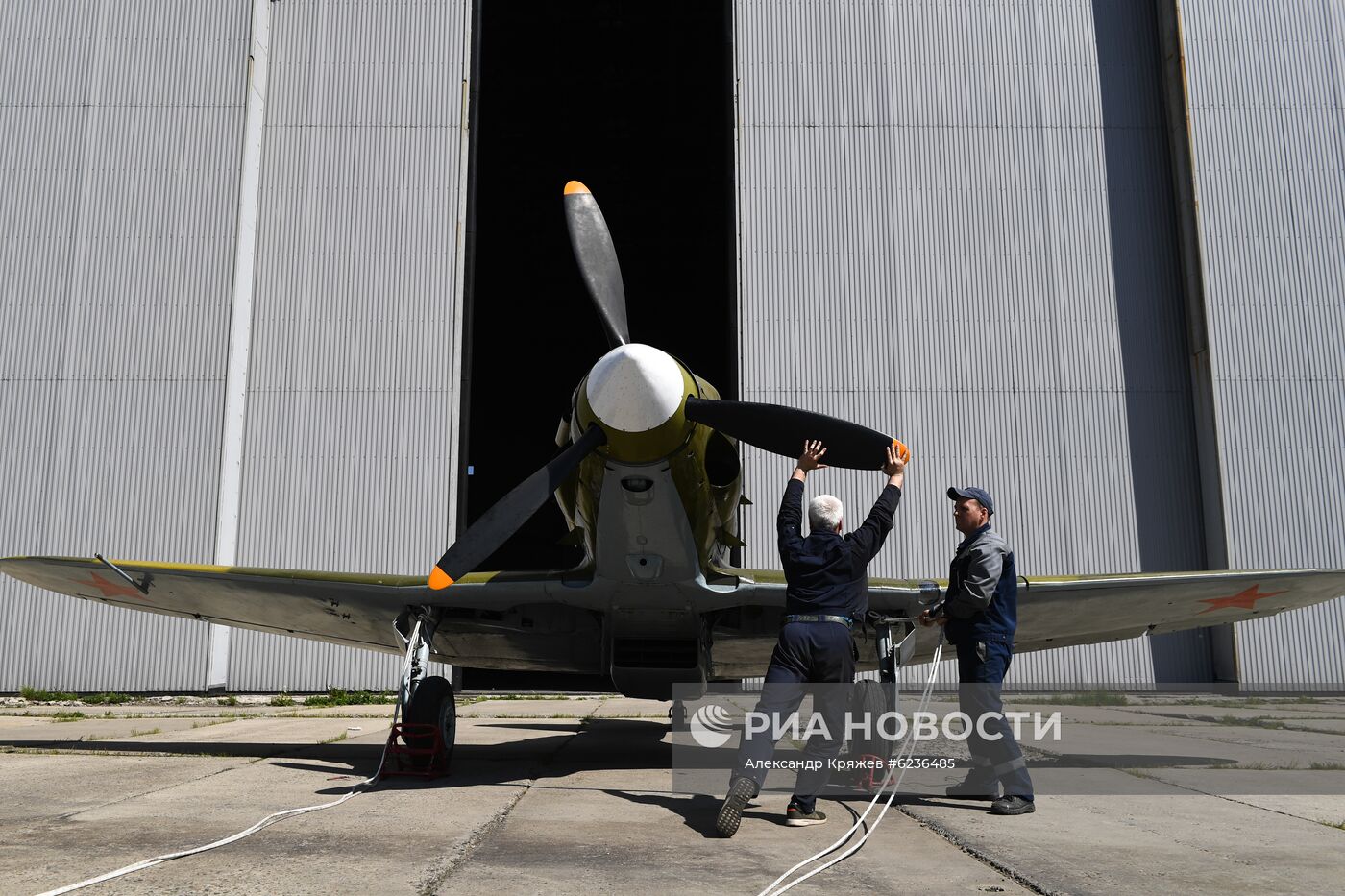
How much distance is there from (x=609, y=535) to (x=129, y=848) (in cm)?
344

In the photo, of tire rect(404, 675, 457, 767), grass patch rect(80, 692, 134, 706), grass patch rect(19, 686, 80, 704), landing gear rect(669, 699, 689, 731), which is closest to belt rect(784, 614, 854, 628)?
tire rect(404, 675, 457, 767)

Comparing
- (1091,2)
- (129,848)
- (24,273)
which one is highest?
(1091,2)

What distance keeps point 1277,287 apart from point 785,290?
956 cm

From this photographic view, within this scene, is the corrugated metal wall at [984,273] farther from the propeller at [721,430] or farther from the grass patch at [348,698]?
the propeller at [721,430]

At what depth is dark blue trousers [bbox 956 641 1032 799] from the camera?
477cm

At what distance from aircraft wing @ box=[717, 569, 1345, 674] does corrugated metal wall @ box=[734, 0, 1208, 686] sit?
24.2ft

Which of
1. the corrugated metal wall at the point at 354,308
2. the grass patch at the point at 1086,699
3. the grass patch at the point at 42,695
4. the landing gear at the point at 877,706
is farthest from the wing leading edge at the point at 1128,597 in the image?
the grass patch at the point at 42,695

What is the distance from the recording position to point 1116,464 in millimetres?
16344

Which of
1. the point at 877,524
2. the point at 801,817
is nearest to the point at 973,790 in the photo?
the point at 801,817

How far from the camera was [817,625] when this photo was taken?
4578 mm

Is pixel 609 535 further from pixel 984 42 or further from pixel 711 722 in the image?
pixel 984 42

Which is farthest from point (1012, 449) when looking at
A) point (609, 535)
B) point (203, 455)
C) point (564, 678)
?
point (564, 678)

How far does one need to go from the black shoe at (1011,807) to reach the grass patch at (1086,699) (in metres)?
11.3

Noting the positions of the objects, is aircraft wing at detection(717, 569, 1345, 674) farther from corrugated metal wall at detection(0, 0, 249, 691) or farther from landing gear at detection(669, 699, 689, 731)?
corrugated metal wall at detection(0, 0, 249, 691)
